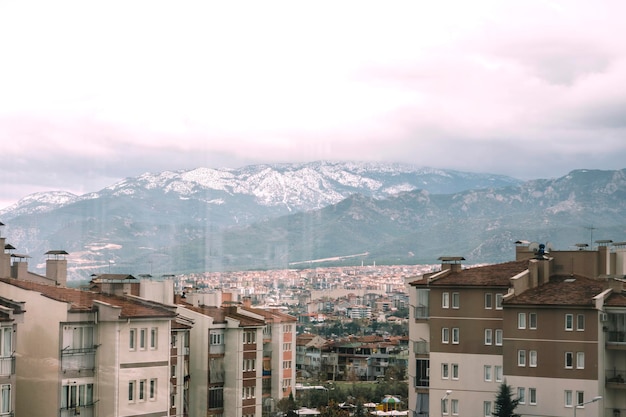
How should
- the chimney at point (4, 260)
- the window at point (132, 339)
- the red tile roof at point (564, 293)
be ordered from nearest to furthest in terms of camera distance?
the window at point (132, 339) < the chimney at point (4, 260) < the red tile roof at point (564, 293)

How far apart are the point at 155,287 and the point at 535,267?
4.16m

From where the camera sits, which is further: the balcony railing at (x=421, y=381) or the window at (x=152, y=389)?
the balcony railing at (x=421, y=381)

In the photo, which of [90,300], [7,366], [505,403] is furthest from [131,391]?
[505,403]

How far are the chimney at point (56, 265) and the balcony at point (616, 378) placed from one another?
17.9ft

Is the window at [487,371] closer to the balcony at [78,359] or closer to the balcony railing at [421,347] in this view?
the balcony railing at [421,347]

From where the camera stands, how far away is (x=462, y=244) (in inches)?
718

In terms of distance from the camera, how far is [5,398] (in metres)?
7.13

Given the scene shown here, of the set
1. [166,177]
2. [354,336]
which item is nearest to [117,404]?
→ [166,177]

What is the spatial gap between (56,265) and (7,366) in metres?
3.40

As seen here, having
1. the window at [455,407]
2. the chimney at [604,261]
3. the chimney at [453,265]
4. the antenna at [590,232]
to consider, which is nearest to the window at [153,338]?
the window at [455,407]

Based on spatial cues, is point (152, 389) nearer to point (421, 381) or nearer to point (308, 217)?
point (421, 381)

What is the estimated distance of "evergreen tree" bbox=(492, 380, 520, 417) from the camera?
32.2 feet

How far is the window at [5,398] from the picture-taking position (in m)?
7.05

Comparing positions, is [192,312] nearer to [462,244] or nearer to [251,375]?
[251,375]
